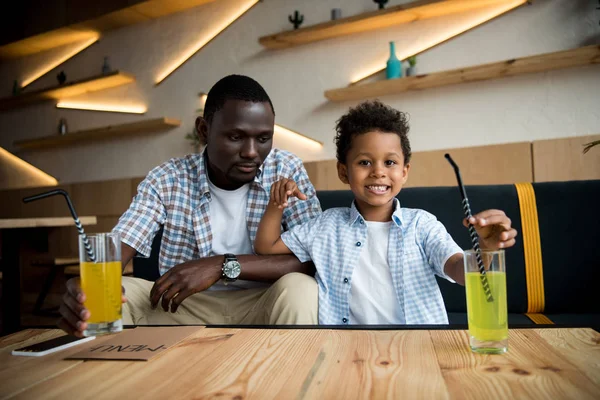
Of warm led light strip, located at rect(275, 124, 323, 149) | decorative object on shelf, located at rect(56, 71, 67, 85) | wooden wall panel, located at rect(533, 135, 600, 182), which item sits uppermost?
decorative object on shelf, located at rect(56, 71, 67, 85)

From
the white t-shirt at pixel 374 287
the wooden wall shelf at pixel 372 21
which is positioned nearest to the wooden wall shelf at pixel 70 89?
the wooden wall shelf at pixel 372 21

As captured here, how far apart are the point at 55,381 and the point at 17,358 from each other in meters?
0.19

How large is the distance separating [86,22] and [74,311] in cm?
526

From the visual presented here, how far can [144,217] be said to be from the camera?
1652mm

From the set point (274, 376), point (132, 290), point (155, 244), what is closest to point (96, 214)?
point (155, 244)

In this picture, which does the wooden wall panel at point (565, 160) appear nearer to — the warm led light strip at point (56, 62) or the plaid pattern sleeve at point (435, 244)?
the plaid pattern sleeve at point (435, 244)

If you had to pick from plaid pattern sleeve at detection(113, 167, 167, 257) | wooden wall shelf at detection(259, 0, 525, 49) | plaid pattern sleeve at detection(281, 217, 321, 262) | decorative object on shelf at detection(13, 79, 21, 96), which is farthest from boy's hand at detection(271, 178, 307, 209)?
decorative object on shelf at detection(13, 79, 21, 96)

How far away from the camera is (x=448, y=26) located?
3471 millimetres

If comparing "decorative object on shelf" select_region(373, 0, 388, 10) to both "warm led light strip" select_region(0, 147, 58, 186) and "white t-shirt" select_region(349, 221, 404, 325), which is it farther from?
"warm led light strip" select_region(0, 147, 58, 186)

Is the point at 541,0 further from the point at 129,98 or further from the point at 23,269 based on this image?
the point at 23,269

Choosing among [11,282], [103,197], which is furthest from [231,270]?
[103,197]

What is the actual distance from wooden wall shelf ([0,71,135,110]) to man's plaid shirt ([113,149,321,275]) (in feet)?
12.5

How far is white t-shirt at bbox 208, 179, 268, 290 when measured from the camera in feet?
5.73

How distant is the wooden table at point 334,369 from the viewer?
61 cm
